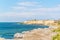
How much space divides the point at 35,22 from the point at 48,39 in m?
84.1

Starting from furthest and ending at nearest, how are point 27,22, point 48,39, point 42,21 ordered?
1. point 27,22
2. point 42,21
3. point 48,39

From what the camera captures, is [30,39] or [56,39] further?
[30,39]

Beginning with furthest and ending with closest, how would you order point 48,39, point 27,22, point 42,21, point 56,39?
point 27,22 < point 42,21 < point 48,39 < point 56,39

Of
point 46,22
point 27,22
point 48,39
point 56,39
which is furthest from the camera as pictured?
point 27,22

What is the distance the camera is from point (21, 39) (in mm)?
13078

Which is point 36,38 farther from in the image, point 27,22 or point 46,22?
point 27,22

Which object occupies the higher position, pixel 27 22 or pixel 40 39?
pixel 27 22

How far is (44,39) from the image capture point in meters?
12.6

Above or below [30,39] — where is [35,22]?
above

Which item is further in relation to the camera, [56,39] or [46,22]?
[46,22]

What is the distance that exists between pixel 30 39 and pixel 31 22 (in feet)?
273

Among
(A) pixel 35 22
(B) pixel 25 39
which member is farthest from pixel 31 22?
Answer: (B) pixel 25 39

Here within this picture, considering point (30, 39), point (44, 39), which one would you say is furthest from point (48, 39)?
point (30, 39)

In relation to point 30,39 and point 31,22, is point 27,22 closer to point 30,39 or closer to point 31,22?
point 31,22
